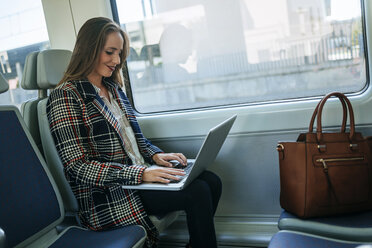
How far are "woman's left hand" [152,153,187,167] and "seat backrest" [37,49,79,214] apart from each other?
0.46 metres

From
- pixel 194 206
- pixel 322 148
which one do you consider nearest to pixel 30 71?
pixel 194 206

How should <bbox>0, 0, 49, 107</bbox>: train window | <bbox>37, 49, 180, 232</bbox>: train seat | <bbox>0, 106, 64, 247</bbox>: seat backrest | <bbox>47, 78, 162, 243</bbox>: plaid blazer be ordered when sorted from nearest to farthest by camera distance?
<bbox>0, 106, 64, 247</bbox>: seat backrest, <bbox>47, 78, 162, 243</bbox>: plaid blazer, <bbox>37, 49, 180, 232</bbox>: train seat, <bbox>0, 0, 49, 107</bbox>: train window

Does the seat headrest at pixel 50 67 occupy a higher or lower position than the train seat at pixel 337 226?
higher

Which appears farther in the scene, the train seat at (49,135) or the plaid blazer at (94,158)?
the train seat at (49,135)

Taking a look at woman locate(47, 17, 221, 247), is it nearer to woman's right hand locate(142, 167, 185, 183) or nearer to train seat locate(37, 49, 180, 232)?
woman's right hand locate(142, 167, 185, 183)

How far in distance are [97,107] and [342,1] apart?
130 cm

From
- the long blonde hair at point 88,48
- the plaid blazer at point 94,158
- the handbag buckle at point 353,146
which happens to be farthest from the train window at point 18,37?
the handbag buckle at point 353,146

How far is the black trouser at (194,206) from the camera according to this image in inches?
58.9

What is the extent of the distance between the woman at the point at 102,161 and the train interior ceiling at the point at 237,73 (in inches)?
A: 14.1

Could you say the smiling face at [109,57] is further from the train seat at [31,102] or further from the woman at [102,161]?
the train seat at [31,102]

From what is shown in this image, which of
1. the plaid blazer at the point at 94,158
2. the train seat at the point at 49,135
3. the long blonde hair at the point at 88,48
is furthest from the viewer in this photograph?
the train seat at the point at 49,135

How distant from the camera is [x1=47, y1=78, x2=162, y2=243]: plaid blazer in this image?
1.45m

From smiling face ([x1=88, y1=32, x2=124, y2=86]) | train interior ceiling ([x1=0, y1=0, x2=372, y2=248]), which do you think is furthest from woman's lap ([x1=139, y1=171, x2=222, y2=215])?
smiling face ([x1=88, y1=32, x2=124, y2=86])

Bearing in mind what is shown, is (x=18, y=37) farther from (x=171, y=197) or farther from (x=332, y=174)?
(x=332, y=174)
